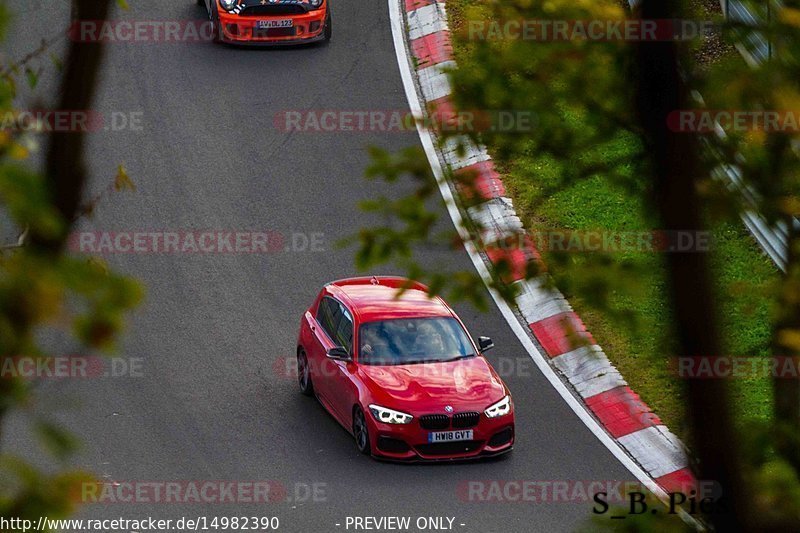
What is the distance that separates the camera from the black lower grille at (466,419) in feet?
40.6

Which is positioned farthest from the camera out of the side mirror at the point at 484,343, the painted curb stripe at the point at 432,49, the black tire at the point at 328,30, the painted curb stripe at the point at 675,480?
the black tire at the point at 328,30

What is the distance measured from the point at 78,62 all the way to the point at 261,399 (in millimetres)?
10126

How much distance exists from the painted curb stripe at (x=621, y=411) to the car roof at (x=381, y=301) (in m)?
1.87

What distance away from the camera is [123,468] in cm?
1236

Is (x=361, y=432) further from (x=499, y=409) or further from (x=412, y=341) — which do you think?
(x=499, y=409)

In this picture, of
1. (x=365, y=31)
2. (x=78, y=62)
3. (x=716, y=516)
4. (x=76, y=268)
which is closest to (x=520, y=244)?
(x=716, y=516)

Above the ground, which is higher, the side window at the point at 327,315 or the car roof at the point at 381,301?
the car roof at the point at 381,301

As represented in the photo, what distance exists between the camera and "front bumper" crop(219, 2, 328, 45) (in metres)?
20.5

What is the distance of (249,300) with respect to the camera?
15.5 m

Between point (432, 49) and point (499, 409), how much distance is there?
907 cm
